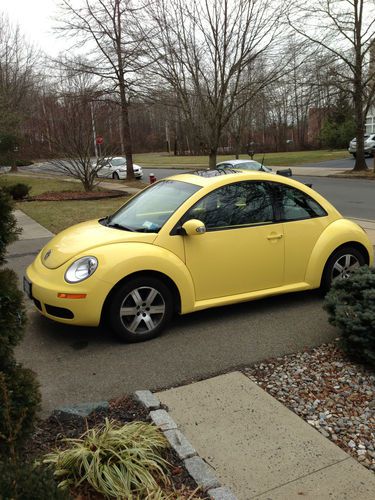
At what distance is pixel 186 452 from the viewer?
2.57 meters

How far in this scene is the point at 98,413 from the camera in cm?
301

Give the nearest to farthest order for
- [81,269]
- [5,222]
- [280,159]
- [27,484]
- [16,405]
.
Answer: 1. [27,484]
2. [16,405]
3. [5,222]
4. [81,269]
5. [280,159]

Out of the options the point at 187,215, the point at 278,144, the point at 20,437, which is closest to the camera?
the point at 20,437

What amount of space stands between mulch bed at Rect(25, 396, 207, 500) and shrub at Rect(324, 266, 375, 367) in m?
1.71

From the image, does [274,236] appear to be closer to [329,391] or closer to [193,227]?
[193,227]

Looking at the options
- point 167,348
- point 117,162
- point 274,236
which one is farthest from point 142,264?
point 117,162

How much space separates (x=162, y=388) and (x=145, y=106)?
2065cm

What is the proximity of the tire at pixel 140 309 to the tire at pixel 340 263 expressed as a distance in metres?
1.94

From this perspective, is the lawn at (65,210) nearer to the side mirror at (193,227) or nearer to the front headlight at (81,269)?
the front headlight at (81,269)

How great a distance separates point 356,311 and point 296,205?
178 centimetres

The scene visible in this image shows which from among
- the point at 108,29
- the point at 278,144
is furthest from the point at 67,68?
the point at 278,144

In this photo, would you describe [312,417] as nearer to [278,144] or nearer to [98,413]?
[98,413]

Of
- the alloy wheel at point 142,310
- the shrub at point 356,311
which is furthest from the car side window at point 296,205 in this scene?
the alloy wheel at point 142,310

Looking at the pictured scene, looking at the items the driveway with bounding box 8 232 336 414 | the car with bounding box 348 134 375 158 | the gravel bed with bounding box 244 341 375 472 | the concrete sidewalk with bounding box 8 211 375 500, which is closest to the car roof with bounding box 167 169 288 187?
the driveway with bounding box 8 232 336 414
